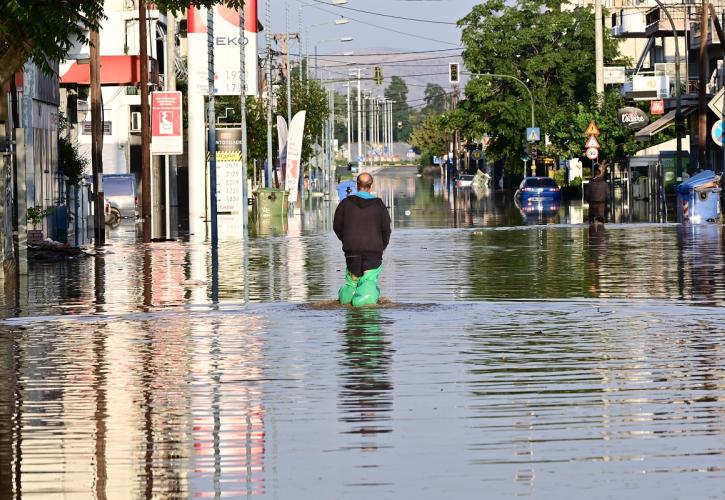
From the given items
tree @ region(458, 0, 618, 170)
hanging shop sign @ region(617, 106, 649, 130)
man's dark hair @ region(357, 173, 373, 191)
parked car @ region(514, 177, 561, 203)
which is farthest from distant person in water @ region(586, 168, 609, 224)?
tree @ region(458, 0, 618, 170)

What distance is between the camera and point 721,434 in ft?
34.6

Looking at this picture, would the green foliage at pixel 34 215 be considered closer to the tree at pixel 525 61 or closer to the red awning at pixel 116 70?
the red awning at pixel 116 70

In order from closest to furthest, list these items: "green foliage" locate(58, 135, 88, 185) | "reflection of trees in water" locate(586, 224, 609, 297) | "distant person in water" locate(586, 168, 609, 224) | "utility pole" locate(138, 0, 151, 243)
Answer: "reflection of trees in water" locate(586, 224, 609, 297) → "utility pole" locate(138, 0, 151, 243) → "distant person in water" locate(586, 168, 609, 224) → "green foliage" locate(58, 135, 88, 185)

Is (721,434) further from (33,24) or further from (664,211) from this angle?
(664,211)

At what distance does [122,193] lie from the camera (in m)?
66.9

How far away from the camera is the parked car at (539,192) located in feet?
269

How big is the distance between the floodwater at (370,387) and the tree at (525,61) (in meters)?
90.9

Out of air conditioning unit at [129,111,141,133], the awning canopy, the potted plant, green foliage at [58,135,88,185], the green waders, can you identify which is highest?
air conditioning unit at [129,111,141,133]

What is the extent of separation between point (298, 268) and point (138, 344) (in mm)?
13675

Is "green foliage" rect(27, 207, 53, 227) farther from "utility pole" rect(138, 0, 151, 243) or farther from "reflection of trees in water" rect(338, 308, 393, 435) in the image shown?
"reflection of trees in water" rect(338, 308, 393, 435)

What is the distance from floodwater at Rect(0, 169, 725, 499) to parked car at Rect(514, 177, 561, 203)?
175ft

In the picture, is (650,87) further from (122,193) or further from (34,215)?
(34,215)

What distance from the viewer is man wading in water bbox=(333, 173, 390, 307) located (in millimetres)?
19969

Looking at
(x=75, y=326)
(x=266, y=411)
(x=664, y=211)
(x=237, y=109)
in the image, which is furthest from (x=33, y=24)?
(x=237, y=109)
